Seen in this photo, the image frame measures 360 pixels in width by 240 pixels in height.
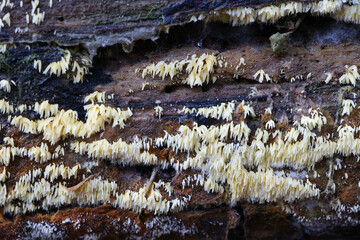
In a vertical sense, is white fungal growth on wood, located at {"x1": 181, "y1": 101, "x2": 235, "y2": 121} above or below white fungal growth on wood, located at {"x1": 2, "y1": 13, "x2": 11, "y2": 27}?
below

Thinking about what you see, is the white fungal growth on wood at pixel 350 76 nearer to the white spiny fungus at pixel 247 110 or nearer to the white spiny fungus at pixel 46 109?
the white spiny fungus at pixel 247 110

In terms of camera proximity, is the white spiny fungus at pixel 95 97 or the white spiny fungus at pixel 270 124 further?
the white spiny fungus at pixel 95 97

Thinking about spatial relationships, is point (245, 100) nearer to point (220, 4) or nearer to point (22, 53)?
point (220, 4)

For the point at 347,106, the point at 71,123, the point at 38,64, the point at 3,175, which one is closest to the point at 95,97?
the point at 71,123

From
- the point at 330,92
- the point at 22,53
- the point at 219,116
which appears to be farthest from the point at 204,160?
the point at 22,53

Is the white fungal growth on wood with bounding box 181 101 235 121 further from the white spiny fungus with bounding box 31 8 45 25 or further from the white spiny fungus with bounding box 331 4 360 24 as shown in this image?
the white spiny fungus with bounding box 31 8 45 25

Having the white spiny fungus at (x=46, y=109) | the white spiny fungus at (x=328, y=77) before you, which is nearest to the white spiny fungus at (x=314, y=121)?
the white spiny fungus at (x=328, y=77)

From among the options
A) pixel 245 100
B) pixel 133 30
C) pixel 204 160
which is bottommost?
pixel 204 160

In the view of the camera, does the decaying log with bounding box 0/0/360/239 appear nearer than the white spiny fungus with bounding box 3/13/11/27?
Yes

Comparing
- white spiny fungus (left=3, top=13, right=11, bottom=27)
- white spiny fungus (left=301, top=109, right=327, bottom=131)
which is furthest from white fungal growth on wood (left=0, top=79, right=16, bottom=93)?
white spiny fungus (left=301, top=109, right=327, bottom=131)

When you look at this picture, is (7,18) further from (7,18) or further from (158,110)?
(158,110)

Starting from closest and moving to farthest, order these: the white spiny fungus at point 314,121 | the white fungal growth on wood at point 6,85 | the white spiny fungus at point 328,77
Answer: the white spiny fungus at point 314,121 < the white spiny fungus at point 328,77 < the white fungal growth on wood at point 6,85
